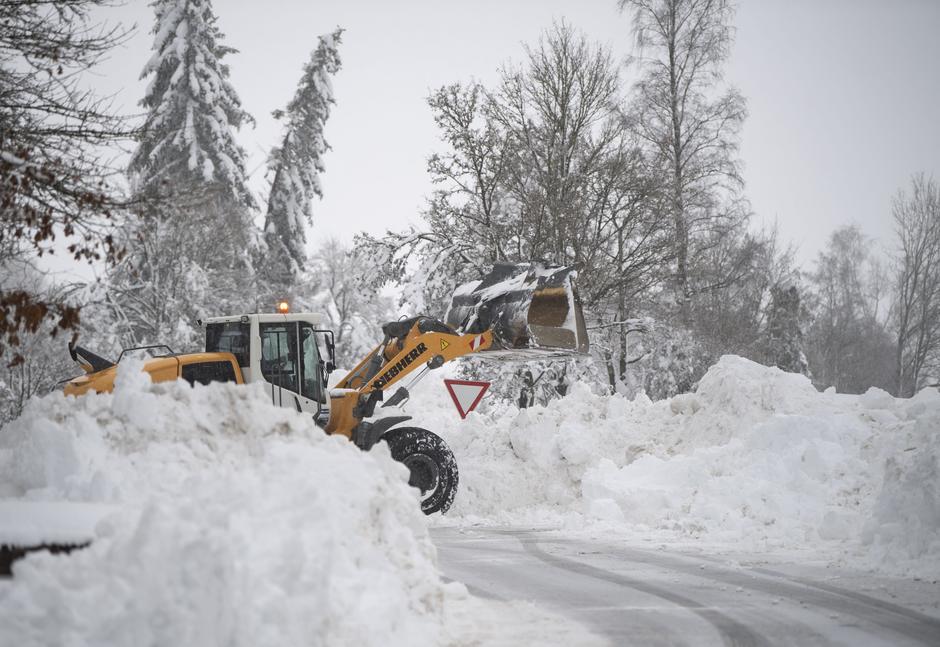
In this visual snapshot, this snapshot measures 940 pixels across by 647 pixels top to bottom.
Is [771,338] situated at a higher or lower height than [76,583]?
higher

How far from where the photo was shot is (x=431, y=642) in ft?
13.5

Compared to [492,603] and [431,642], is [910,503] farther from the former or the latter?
[431,642]

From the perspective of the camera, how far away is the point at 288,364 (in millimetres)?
9953

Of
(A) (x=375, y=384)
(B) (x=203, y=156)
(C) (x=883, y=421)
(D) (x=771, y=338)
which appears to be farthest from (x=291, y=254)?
(C) (x=883, y=421)

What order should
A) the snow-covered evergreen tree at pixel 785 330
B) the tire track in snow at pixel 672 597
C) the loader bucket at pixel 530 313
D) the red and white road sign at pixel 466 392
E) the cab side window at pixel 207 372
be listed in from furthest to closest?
1. the snow-covered evergreen tree at pixel 785 330
2. the red and white road sign at pixel 466 392
3. the loader bucket at pixel 530 313
4. the cab side window at pixel 207 372
5. the tire track in snow at pixel 672 597

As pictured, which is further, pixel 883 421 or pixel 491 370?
pixel 491 370

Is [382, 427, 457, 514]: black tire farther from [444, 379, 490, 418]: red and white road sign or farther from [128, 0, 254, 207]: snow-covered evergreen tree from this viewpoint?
[128, 0, 254, 207]: snow-covered evergreen tree

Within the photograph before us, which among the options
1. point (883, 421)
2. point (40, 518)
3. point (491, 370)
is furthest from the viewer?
point (491, 370)

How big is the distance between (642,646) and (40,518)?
322 cm

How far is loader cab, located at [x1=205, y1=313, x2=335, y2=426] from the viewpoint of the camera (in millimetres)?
9828

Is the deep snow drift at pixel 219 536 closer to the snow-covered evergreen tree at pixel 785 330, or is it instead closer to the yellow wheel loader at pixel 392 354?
the yellow wheel loader at pixel 392 354

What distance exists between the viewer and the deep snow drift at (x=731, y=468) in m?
6.88

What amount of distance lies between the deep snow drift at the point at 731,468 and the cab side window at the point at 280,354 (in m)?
3.13

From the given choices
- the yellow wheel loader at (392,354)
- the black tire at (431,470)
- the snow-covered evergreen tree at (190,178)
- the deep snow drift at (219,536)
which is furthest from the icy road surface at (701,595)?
the snow-covered evergreen tree at (190,178)
